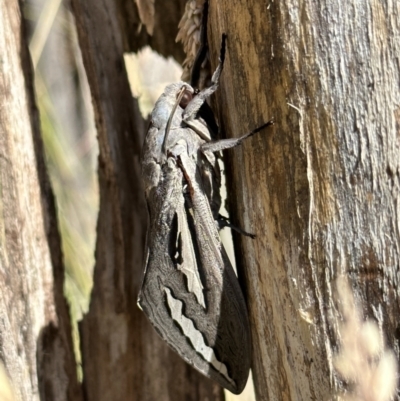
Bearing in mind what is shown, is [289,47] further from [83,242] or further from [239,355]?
[83,242]

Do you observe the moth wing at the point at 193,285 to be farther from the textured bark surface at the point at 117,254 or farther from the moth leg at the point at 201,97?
the textured bark surface at the point at 117,254

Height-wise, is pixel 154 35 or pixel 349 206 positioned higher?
pixel 154 35

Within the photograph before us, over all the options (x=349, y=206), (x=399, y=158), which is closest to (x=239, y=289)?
(x=349, y=206)

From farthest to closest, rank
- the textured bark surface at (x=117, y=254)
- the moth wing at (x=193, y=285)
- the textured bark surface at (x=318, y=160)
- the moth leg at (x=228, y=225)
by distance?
the textured bark surface at (x=117, y=254), the moth wing at (x=193, y=285), the moth leg at (x=228, y=225), the textured bark surface at (x=318, y=160)

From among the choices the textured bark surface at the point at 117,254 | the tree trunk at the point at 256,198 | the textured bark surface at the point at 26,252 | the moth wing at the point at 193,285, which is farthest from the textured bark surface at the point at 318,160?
the textured bark surface at the point at 26,252

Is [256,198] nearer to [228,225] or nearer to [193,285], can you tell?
[228,225]

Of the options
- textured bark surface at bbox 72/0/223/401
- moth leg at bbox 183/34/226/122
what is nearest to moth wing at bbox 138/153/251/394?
moth leg at bbox 183/34/226/122
